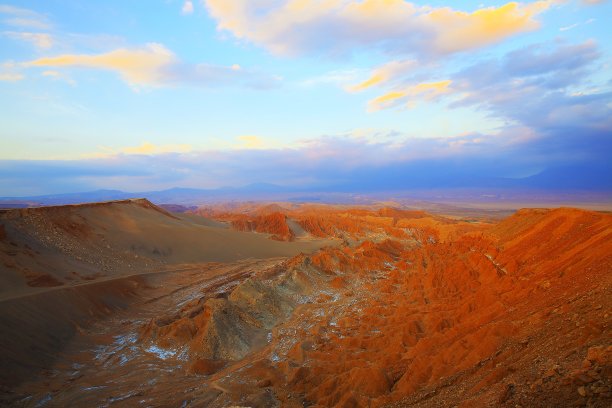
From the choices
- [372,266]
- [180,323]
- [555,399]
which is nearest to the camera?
[555,399]

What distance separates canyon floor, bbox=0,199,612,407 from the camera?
782 centimetres

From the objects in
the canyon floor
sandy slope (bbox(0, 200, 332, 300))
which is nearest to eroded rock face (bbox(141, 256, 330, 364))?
the canyon floor

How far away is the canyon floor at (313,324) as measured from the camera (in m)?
7.82

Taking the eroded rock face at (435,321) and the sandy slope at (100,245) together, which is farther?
the sandy slope at (100,245)

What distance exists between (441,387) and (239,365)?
7202 millimetres

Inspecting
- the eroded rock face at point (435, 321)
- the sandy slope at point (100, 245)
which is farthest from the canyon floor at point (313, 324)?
the sandy slope at point (100, 245)

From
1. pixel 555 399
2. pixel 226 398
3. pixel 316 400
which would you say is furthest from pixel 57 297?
pixel 555 399

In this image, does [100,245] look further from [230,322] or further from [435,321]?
[435,321]

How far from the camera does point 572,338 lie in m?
7.04

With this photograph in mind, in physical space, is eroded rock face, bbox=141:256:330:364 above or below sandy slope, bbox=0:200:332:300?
Answer: below

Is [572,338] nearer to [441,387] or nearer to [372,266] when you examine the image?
[441,387]

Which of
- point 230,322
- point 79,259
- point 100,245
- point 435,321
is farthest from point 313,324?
point 100,245

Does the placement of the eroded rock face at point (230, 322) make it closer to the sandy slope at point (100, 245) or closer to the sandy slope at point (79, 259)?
the sandy slope at point (79, 259)

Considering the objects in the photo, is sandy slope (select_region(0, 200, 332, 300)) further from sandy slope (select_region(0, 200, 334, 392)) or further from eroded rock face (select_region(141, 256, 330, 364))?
eroded rock face (select_region(141, 256, 330, 364))
